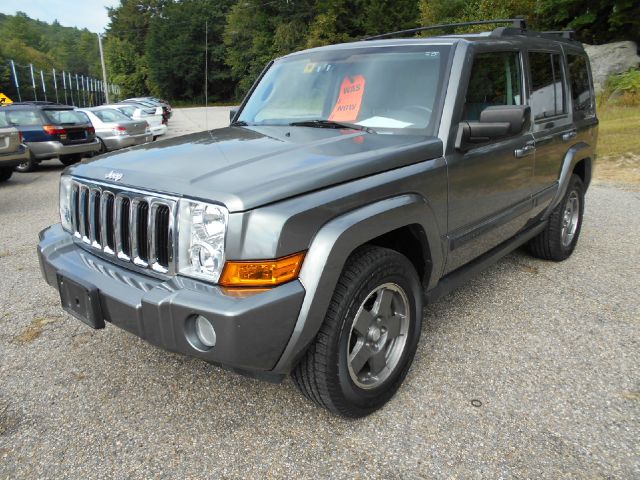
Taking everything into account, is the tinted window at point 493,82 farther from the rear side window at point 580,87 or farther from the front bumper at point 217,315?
the front bumper at point 217,315

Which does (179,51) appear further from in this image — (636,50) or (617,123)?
(617,123)

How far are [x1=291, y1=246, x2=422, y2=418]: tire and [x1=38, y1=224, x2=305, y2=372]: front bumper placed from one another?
0.81ft

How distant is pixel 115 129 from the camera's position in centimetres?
1319

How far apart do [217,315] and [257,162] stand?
2.59 feet

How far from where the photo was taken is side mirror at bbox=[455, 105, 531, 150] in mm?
2648

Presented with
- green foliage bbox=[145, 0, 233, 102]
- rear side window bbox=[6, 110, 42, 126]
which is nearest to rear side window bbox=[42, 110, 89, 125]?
rear side window bbox=[6, 110, 42, 126]

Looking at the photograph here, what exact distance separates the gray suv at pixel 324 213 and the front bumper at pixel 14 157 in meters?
6.97

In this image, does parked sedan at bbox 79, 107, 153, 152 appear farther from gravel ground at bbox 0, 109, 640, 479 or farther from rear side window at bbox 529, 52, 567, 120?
rear side window at bbox 529, 52, 567, 120

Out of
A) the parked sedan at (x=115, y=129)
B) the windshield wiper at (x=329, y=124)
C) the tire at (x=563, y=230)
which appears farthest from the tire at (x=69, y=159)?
the tire at (x=563, y=230)

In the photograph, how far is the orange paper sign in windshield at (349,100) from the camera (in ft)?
10.1

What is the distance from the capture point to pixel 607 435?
93.0 inches

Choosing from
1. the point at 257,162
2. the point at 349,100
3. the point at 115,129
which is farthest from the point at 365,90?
the point at 115,129

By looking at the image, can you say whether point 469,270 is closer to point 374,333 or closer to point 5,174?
point 374,333

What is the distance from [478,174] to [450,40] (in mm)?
811
